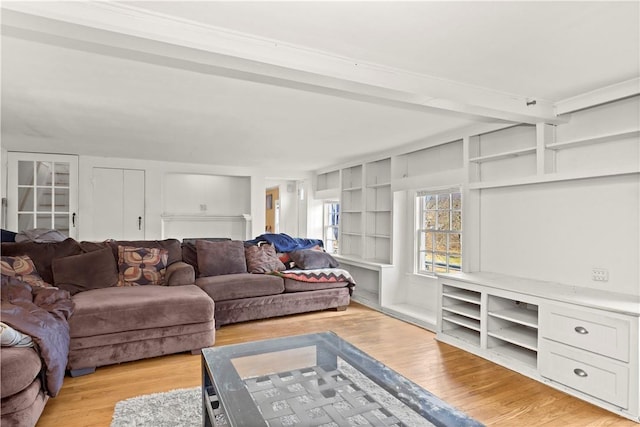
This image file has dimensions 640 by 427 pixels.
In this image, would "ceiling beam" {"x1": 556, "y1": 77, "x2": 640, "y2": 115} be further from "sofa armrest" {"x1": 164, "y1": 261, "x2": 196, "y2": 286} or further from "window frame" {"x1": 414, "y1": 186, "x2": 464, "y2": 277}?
"sofa armrest" {"x1": 164, "y1": 261, "x2": 196, "y2": 286}

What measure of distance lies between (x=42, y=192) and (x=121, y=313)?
4.00 meters

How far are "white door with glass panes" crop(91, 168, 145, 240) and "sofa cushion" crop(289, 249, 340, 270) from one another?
116 inches

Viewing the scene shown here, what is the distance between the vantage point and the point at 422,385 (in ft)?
9.14

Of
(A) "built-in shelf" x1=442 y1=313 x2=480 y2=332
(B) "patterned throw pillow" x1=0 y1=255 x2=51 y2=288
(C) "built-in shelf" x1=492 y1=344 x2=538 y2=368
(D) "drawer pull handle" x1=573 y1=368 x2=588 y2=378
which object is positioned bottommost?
(C) "built-in shelf" x1=492 y1=344 x2=538 y2=368

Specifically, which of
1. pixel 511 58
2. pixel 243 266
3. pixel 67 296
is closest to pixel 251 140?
pixel 243 266

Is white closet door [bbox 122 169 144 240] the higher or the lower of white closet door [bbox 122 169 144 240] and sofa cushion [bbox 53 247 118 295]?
the higher

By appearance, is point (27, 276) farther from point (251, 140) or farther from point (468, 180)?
point (468, 180)

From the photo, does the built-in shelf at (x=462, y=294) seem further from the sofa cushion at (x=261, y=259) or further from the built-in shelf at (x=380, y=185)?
the sofa cushion at (x=261, y=259)

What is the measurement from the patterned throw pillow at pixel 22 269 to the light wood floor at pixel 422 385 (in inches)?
40.5

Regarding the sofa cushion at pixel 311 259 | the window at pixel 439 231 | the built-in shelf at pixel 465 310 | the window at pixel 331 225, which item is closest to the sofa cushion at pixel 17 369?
the built-in shelf at pixel 465 310

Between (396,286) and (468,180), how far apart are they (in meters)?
1.86

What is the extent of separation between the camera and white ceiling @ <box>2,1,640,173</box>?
1758 millimetres

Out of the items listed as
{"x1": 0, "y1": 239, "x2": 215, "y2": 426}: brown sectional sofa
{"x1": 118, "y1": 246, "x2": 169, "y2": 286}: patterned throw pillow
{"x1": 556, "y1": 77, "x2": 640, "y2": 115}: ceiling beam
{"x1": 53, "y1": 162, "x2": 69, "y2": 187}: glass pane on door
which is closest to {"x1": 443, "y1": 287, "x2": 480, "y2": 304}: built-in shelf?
{"x1": 556, "y1": 77, "x2": 640, "y2": 115}: ceiling beam

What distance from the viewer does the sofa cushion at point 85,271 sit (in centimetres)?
356
